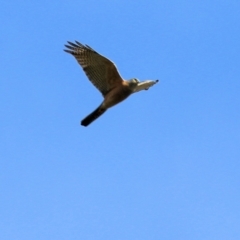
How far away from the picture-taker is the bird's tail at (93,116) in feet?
74.7

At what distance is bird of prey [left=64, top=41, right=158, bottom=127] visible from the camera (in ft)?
74.6

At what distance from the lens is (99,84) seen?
2331 cm

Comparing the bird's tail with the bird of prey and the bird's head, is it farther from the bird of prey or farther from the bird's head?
the bird's head

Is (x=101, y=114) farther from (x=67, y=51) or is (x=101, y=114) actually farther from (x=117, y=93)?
(x=67, y=51)

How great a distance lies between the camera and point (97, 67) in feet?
75.2

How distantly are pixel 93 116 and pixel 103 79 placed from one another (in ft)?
3.89

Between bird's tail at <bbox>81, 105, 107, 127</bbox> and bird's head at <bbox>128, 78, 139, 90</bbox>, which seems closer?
bird's tail at <bbox>81, 105, 107, 127</bbox>

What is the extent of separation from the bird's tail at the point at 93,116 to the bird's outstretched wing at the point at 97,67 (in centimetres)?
61

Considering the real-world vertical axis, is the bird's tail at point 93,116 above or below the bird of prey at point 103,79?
below

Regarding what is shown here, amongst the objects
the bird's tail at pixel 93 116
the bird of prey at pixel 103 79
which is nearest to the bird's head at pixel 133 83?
the bird of prey at pixel 103 79

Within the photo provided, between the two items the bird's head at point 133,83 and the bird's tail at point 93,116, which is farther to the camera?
the bird's head at point 133,83

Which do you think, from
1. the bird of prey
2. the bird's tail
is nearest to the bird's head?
the bird of prey

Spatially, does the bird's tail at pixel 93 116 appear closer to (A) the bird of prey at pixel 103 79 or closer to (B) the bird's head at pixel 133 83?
(A) the bird of prey at pixel 103 79

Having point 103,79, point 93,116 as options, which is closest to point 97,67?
point 103,79
